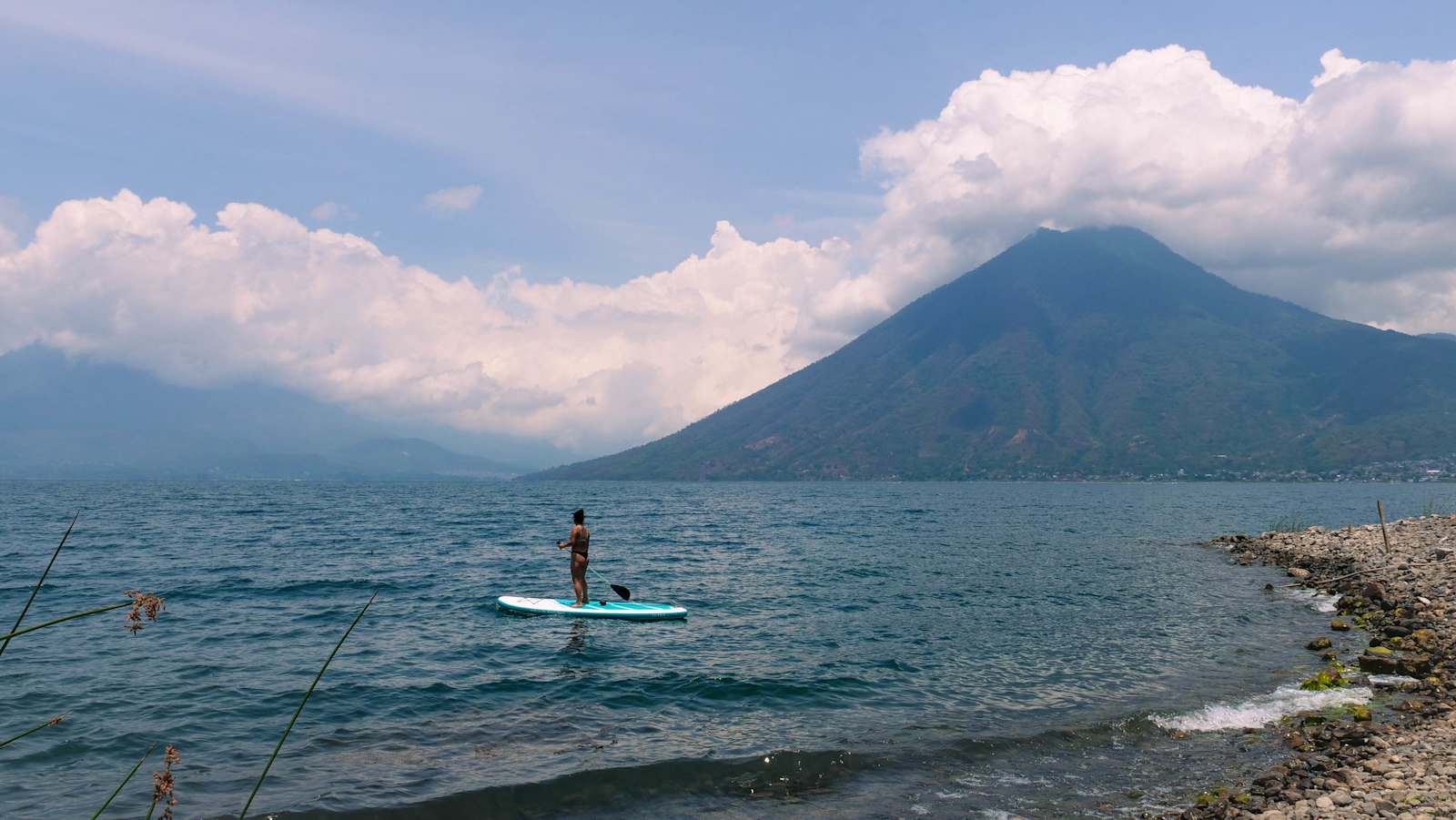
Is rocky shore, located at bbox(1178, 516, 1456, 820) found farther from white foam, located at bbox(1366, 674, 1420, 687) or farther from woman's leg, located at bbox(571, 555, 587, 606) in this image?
woman's leg, located at bbox(571, 555, 587, 606)

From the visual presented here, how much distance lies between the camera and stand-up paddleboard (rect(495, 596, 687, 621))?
25.8 m

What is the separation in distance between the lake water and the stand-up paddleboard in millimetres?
693

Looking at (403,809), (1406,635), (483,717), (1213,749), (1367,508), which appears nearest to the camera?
(403,809)

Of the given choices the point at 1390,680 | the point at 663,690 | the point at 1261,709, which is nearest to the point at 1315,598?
the point at 1390,680

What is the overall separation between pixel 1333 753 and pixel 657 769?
10.5 m

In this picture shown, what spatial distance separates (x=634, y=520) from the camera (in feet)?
251

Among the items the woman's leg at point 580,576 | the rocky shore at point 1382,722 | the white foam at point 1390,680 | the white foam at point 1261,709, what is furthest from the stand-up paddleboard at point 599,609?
the white foam at point 1390,680

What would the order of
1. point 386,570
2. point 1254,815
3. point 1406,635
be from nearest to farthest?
point 1254,815
point 1406,635
point 386,570

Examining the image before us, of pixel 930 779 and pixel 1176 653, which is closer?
pixel 930 779

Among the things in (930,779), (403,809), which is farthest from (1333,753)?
(403,809)

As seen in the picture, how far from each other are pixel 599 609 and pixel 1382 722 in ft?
63.9

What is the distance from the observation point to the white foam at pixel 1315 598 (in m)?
27.7

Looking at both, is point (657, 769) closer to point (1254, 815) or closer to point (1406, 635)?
point (1254, 815)

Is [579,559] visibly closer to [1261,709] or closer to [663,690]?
[663,690]
